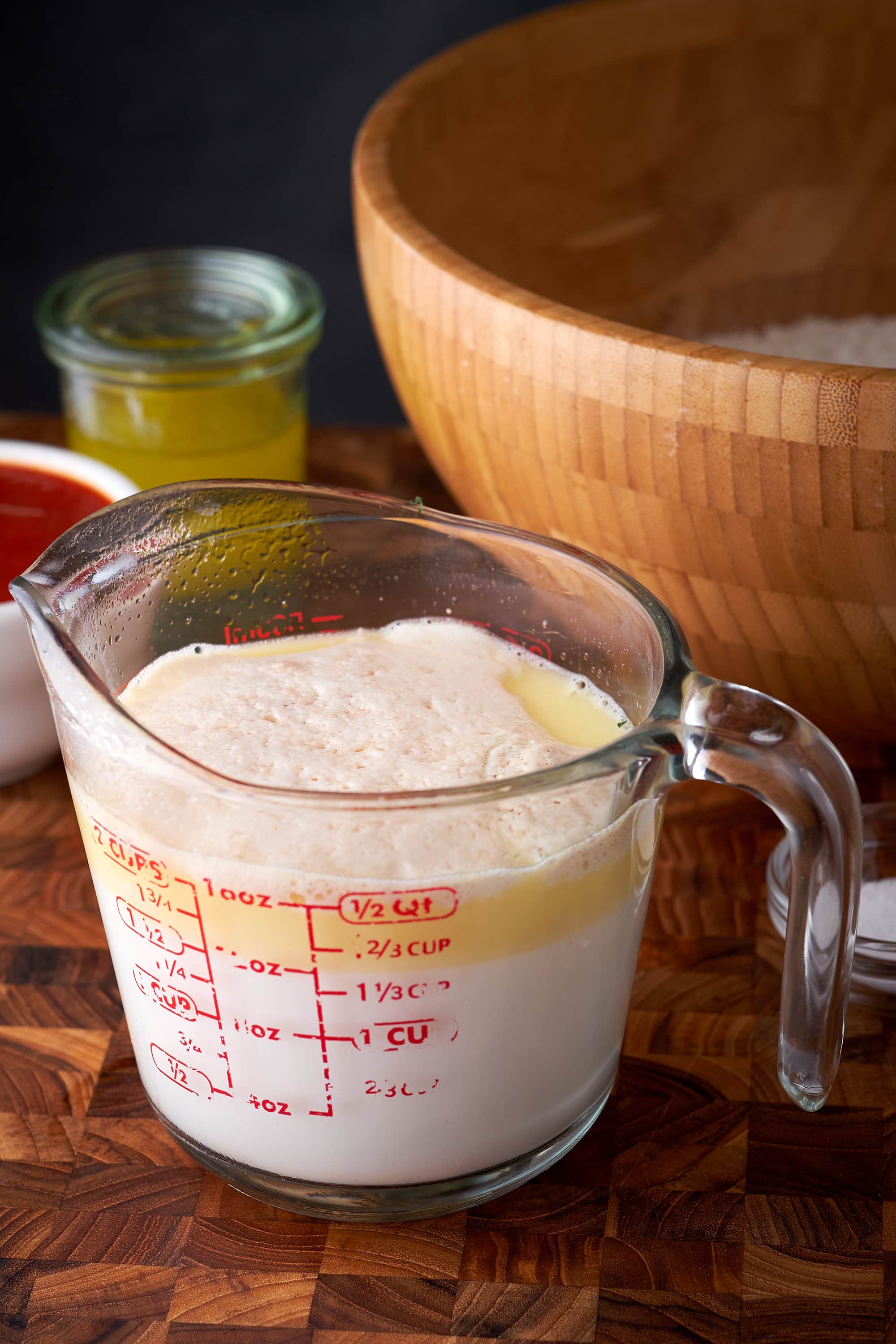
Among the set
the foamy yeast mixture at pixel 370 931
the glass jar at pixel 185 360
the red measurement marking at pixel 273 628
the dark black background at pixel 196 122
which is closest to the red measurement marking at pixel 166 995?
the foamy yeast mixture at pixel 370 931

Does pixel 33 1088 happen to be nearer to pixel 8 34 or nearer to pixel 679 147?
pixel 679 147

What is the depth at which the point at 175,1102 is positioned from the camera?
69 cm

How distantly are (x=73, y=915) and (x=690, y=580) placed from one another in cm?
42

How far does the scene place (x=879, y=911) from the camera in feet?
2.74

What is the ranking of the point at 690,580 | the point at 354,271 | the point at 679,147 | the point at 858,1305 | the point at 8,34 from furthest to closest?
the point at 354,271
the point at 8,34
the point at 679,147
the point at 690,580
the point at 858,1305

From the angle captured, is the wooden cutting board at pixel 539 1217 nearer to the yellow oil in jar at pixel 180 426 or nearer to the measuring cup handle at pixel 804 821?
the measuring cup handle at pixel 804 821

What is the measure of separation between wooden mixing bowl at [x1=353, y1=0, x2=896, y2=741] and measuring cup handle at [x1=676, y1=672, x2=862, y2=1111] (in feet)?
0.74

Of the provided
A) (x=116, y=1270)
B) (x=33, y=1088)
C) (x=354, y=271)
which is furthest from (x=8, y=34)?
(x=116, y=1270)

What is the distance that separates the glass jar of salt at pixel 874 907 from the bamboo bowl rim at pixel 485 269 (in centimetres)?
28

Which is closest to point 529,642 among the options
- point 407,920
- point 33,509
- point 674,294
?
point 407,920

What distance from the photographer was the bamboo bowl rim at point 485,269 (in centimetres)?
77

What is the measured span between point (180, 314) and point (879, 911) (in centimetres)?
77

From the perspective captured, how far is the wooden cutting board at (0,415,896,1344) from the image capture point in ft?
2.11

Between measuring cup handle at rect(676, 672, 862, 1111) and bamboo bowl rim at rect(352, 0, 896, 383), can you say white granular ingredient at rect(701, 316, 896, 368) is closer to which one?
bamboo bowl rim at rect(352, 0, 896, 383)
